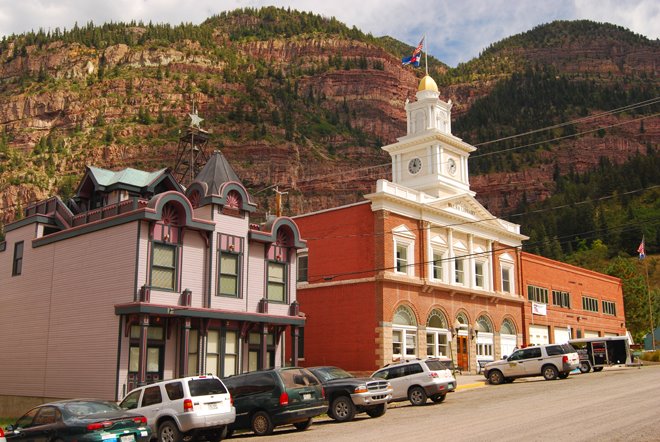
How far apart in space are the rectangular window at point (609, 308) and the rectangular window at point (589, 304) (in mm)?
2221

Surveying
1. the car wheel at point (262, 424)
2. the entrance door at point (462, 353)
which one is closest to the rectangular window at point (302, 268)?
the entrance door at point (462, 353)

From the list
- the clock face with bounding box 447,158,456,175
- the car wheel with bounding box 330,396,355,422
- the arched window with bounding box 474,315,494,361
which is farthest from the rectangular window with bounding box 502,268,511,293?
the car wheel with bounding box 330,396,355,422

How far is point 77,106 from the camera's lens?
199 meters

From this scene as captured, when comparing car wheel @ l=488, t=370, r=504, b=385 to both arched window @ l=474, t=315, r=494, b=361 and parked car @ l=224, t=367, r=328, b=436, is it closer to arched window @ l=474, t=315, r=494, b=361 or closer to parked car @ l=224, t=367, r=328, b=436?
arched window @ l=474, t=315, r=494, b=361

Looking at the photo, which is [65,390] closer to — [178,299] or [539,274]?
[178,299]

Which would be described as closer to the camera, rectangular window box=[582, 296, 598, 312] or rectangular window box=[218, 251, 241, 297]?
rectangular window box=[218, 251, 241, 297]

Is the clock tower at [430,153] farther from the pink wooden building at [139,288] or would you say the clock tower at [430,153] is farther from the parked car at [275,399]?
the parked car at [275,399]

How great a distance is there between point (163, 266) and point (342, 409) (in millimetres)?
9575

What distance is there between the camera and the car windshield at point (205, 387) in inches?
736

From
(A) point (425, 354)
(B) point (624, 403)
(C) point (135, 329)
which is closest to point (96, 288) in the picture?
(C) point (135, 329)

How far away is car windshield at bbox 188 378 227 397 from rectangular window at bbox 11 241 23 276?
59.5 ft

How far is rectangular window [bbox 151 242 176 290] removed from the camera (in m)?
27.4

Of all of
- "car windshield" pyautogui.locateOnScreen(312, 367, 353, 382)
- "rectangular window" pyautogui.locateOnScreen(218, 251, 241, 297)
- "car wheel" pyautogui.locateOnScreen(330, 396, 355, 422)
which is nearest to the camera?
"car wheel" pyautogui.locateOnScreen(330, 396, 355, 422)

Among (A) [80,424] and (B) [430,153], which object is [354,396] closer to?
(A) [80,424]
